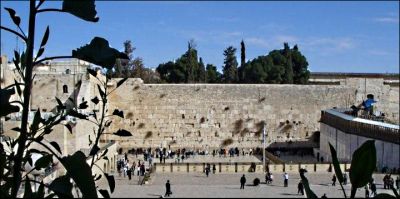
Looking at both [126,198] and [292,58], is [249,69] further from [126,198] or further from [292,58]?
[126,198]

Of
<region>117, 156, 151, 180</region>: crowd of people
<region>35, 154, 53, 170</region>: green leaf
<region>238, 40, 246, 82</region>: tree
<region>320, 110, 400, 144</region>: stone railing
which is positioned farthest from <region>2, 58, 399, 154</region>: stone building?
<region>35, 154, 53, 170</region>: green leaf

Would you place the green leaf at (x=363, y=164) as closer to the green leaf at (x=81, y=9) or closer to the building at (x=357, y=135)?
the green leaf at (x=81, y=9)

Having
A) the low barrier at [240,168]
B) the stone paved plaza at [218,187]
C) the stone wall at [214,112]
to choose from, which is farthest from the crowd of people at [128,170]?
the stone wall at [214,112]

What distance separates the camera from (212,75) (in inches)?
1854

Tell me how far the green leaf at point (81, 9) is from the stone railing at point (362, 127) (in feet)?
69.2

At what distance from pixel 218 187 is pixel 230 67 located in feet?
95.6

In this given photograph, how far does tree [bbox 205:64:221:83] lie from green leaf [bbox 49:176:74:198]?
1733 inches

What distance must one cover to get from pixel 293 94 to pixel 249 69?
10.2 metres

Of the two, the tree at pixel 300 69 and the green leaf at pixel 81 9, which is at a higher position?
the tree at pixel 300 69

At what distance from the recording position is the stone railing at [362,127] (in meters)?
22.1

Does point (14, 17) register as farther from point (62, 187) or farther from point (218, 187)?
point (218, 187)

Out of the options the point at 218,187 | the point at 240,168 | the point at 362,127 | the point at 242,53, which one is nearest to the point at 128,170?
the point at 240,168

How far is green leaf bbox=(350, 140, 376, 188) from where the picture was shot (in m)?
1.22

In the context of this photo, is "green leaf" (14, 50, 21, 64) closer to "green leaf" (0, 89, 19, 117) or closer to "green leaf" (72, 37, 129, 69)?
"green leaf" (72, 37, 129, 69)
